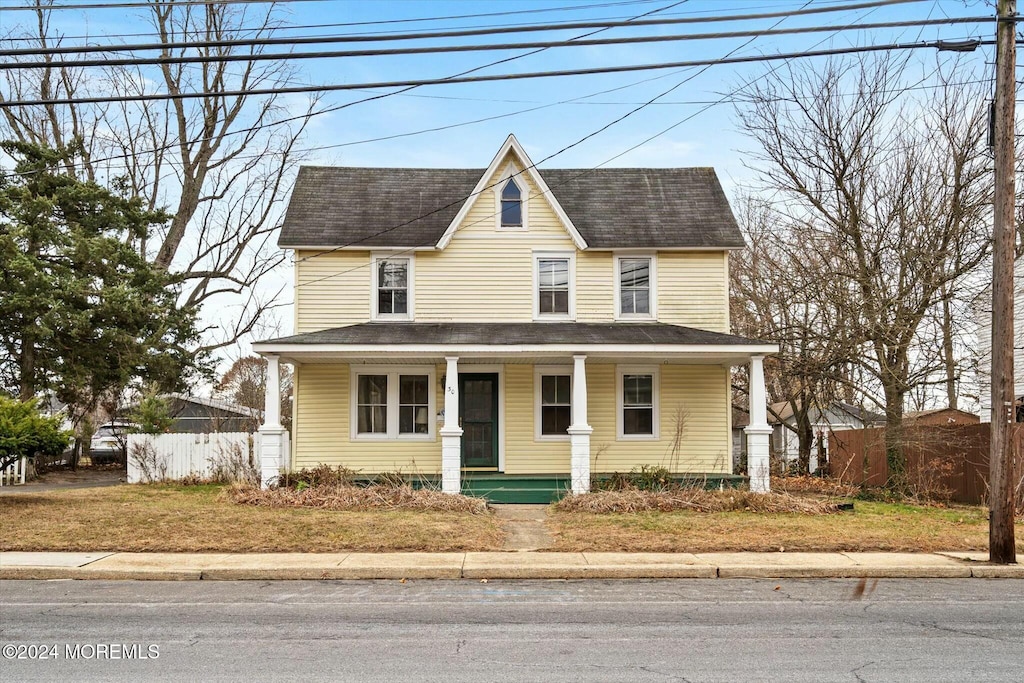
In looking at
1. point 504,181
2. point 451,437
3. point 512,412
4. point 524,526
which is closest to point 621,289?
point 504,181

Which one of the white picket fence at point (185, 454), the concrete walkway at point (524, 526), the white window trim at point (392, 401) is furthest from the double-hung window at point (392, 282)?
the concrete walkway at point (524, 526)

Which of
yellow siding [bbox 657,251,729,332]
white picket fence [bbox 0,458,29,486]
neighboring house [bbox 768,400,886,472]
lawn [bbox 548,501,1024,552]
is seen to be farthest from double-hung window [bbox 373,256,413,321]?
neighboring house [bbox 768,400,886,472]

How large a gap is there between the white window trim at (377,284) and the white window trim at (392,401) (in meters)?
1.19

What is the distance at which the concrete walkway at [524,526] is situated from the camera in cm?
1300

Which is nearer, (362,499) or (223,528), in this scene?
(223,528)

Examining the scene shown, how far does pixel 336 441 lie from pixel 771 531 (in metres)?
10.1

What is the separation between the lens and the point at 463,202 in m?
20.4

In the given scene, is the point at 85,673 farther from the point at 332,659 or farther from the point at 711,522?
the point at 711,522

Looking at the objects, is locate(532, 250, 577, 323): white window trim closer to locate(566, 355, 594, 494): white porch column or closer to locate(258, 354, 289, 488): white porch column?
locate(566, 355, 594, 494): white porch column

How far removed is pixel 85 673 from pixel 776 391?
32951 mm

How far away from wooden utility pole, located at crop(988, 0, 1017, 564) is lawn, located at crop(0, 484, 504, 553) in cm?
682

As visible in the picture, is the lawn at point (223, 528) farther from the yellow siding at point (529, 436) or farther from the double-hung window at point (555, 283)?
the double-hung window at point (555, 283)

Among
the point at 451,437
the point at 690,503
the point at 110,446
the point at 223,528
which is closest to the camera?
the point at 223,528

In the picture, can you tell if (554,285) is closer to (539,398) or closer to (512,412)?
(539,398)
